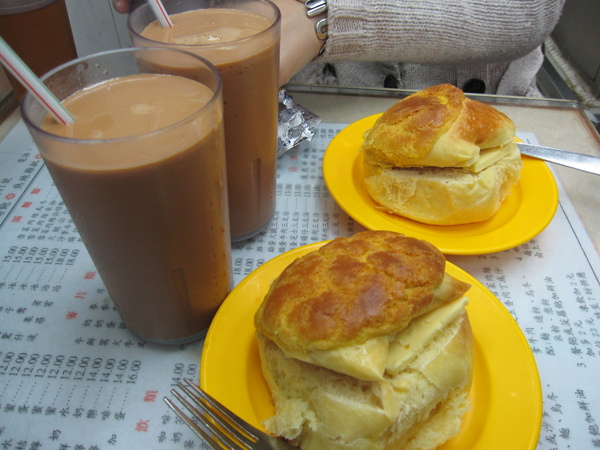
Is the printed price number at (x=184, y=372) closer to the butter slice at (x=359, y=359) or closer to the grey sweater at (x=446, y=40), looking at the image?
the butter slice at (x=359, y=359)

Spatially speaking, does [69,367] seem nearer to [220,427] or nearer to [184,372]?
[184,372]

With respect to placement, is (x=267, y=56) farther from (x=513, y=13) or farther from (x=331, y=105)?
(x=513, y=13)

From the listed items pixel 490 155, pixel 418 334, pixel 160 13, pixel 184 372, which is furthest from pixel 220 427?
pixel 490 155

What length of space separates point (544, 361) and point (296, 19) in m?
1.09

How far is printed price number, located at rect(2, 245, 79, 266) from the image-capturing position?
0.96 meters

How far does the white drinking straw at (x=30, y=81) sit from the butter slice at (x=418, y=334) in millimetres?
535

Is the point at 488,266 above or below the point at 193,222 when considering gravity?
below

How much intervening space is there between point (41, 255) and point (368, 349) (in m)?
0.77

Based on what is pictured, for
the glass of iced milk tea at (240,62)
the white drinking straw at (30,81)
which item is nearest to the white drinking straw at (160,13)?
the glass of iced milk tea at (240,62)

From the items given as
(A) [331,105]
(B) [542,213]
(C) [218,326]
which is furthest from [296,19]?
(C) [218,326]

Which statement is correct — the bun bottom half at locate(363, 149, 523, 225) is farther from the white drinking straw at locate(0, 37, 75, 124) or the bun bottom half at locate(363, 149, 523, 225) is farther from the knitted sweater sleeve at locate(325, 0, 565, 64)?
the white drinking straw at locate(0, 37, 75, 124)

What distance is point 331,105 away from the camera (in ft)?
4.75

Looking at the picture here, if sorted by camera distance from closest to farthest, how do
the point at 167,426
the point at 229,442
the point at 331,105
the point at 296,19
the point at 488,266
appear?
the point at 229,442 < the point at 167,426 < the point at 488,266 < the point at 296,19 < the point at 331,105

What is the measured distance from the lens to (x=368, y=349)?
587mm
